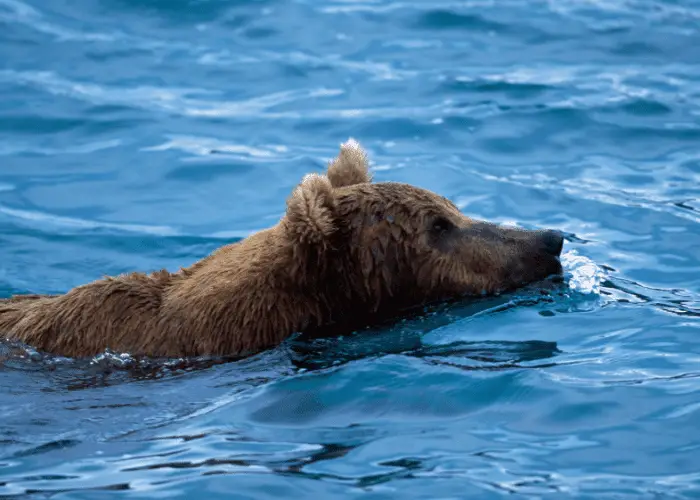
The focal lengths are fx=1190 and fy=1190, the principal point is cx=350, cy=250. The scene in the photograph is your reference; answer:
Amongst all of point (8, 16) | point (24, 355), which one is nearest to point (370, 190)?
point (24, 355)

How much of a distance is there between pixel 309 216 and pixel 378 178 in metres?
4.75

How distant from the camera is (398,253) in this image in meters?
6.82

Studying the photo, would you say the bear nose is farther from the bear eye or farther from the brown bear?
the bear eye

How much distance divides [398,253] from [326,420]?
1.29m

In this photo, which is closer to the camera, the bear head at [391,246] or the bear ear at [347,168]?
the bear head at [391,246]

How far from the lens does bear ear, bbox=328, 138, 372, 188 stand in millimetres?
7031

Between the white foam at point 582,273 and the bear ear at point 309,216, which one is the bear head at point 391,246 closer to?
the bear ear at point 309,216

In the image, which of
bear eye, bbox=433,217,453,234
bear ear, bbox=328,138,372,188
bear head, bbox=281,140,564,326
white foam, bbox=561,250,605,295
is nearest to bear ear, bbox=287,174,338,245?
bear head, bbox=281,140,564,326

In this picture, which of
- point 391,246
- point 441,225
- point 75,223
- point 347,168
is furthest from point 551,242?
point 75,223

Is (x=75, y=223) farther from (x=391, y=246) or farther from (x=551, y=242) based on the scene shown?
(x=551, y=242)

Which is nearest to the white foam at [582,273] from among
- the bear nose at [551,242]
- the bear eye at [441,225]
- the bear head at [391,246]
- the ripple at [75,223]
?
the bear nose at [551,242]

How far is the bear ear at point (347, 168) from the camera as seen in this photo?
7.03 m

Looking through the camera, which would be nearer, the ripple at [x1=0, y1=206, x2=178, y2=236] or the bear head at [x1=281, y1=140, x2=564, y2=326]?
the bear head at [x1=281, y1=140, x2=564, y2=326]

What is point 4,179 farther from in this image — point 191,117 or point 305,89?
point 305,89
